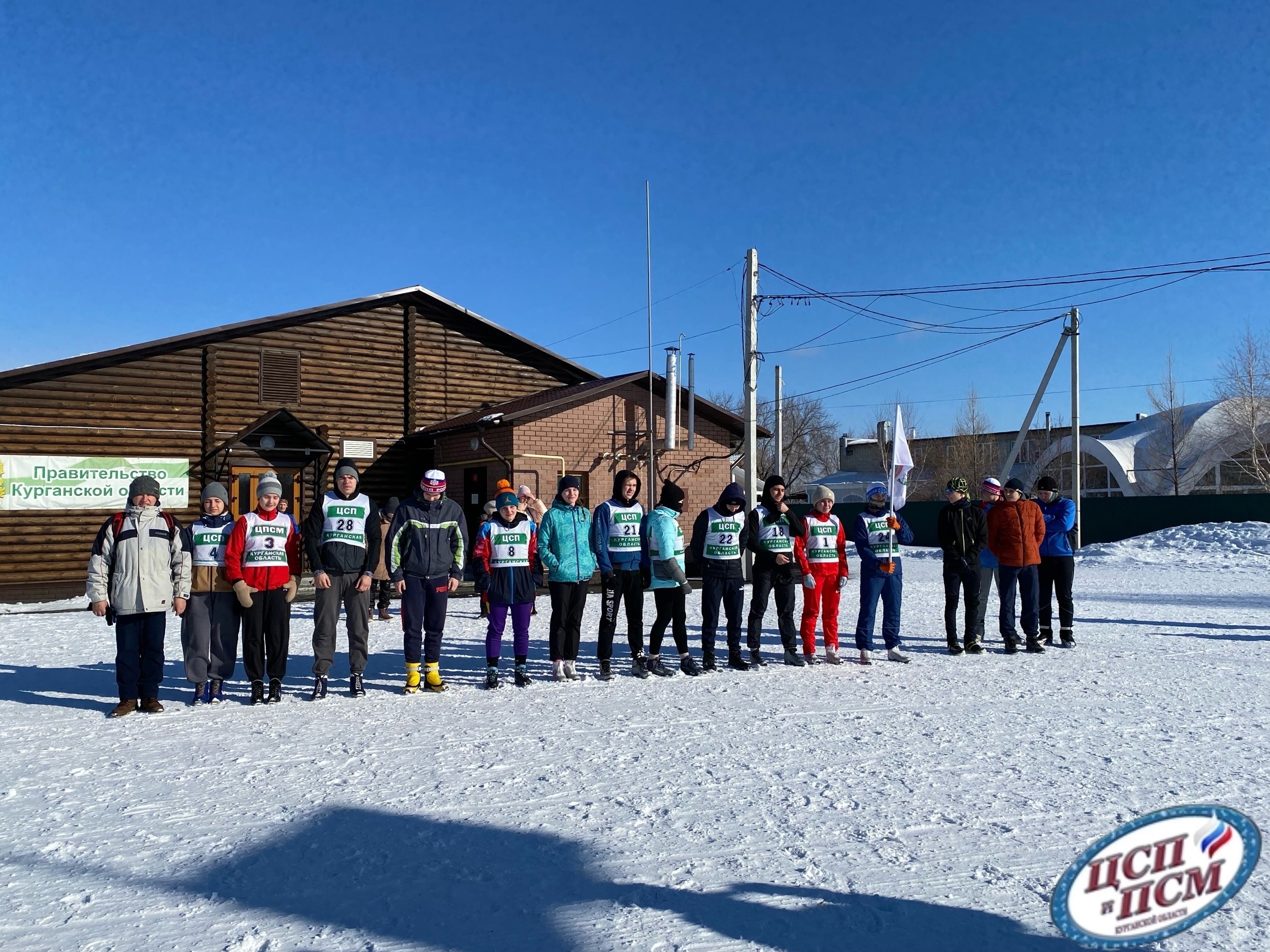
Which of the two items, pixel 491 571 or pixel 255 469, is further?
pixel 255 469

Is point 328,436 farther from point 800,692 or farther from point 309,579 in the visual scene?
point 800,692

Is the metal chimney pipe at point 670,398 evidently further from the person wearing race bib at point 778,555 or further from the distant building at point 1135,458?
the distant building at point 1135,458

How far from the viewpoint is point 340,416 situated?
1905cm

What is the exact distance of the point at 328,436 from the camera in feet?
62.0

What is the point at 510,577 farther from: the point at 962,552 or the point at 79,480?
the point at 79,480

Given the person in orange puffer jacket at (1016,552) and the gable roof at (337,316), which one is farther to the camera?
the gable roof at (337,316)

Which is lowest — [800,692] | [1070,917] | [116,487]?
[800,692]

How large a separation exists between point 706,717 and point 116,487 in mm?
14884

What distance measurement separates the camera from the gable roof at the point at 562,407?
18.1 meters

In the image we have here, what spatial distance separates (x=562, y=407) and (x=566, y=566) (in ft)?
35.9

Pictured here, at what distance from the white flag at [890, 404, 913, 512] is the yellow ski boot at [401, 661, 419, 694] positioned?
17.2 feet

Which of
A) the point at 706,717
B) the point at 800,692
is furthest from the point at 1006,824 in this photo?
the point at 800,692

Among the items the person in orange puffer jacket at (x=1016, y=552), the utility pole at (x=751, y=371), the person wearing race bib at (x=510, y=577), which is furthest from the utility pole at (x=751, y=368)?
the person wearing race bib at (x=510, y=577)

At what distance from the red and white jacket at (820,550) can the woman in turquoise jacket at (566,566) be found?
2.14 m
